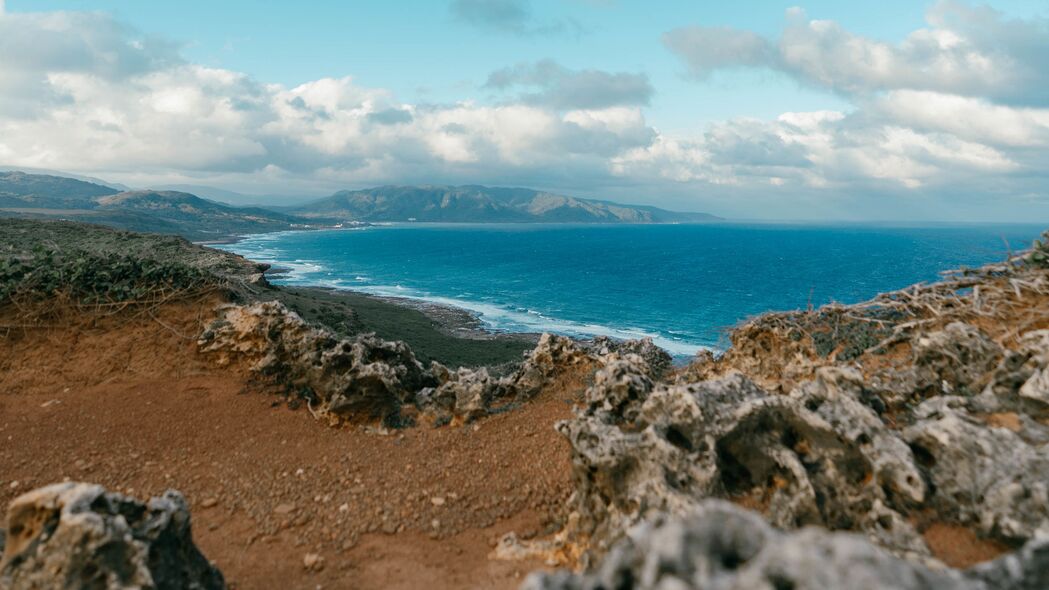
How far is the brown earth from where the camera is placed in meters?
7.40

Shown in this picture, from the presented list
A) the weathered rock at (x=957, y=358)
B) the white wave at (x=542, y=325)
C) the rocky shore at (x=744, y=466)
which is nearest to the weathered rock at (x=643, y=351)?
the rocky shore at (x=744, y=466)

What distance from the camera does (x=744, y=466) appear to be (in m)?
6.57

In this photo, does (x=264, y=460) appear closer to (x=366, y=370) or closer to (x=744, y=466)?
(x=366, y=370)

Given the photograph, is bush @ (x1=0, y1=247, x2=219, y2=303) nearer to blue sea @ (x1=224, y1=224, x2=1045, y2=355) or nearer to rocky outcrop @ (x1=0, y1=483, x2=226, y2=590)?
rocky outcrop @ (x1=0, y1=483, x2=226, y2=590)

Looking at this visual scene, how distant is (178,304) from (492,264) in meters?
122

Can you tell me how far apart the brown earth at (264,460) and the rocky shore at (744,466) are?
11 cm

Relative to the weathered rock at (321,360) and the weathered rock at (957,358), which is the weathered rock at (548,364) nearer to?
the weathered rock at (321,360)

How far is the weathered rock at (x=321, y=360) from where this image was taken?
37.9 feet

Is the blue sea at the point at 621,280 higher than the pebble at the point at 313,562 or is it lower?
lower

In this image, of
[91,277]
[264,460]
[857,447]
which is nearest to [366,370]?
[264,460]

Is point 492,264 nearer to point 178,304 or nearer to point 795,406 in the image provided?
point 178,304

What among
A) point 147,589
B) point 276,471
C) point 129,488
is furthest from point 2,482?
point 147,589

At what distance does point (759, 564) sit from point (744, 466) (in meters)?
4.12

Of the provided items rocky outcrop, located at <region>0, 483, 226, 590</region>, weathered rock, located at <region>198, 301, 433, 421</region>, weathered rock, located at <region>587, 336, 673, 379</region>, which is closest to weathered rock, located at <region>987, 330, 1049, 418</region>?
weathered rock, located at <region>587, 336, 673, 379</region>
